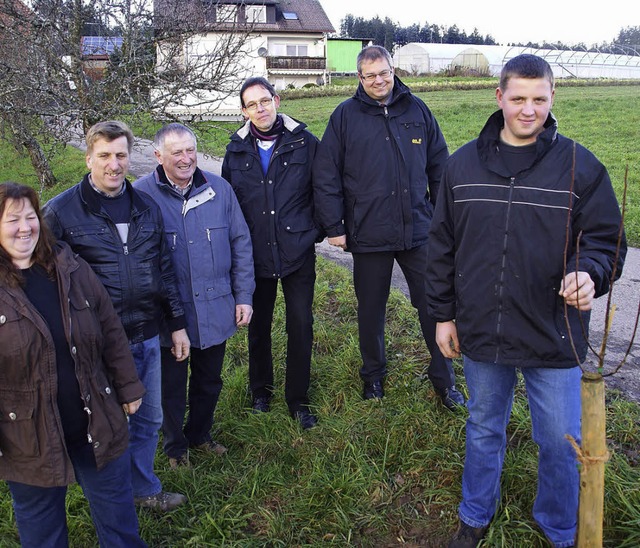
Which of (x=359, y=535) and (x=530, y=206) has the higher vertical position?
(x=530, y=206)

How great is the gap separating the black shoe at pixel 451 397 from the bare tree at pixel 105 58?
3805 millimetres

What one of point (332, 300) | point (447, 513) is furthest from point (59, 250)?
point (332, 300)

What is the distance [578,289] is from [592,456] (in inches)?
22.3

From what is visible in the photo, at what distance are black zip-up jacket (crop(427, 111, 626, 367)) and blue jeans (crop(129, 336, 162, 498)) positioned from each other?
5.19ft

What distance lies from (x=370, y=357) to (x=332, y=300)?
72.8 inches

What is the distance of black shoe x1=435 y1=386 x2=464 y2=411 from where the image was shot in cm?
386

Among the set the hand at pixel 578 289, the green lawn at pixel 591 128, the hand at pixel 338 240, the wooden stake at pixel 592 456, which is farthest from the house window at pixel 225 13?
the wooden stake at pixel 592 456

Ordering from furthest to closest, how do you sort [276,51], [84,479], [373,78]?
[276,51] < [373,78] < [84,479]

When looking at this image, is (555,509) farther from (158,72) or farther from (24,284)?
(158,72)

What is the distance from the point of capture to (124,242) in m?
2.85

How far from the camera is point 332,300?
600 cm

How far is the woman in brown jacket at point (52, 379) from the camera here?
→ 2.26 metres

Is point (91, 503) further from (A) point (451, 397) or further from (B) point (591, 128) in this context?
(B) point (591, 128)

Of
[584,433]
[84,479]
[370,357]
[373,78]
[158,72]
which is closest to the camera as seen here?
[584,433]
